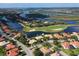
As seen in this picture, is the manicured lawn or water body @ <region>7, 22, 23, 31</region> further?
water body @ <region>7, 22, 23, 31</region>

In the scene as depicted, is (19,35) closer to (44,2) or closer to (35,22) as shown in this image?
(35,22)

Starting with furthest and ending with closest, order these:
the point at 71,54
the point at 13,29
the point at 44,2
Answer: the point at 44,2
the point at 13,29
the point at 71,54

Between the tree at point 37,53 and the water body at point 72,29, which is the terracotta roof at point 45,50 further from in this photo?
the water body at point 72,29

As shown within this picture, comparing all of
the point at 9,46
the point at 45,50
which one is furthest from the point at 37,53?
the point at 9,46

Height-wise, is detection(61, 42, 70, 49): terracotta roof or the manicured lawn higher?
detection(61, 42, 70, 49): terracotta roof

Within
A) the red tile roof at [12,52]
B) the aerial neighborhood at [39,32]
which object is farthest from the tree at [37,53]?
the red tile roof at [12,52]

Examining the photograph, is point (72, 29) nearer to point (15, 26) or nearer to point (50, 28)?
point (50, 28)

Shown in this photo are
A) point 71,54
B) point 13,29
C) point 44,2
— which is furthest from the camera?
point 44,2

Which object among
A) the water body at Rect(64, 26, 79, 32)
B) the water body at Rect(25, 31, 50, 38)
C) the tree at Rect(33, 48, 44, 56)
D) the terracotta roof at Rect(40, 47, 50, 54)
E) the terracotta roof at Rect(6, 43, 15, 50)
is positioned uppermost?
the water body at Rect(64, 26, 79, 32)

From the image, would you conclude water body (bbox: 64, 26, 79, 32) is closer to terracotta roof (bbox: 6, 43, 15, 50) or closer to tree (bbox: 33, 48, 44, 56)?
tree (bbox: 33, 48, 44, 56)

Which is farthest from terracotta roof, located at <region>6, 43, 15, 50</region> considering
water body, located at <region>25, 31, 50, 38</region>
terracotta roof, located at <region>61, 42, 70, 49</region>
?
terracotta roof, located at <region>61, 42, 70, 49</region>

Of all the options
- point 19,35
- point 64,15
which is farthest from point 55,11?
point 19,35
